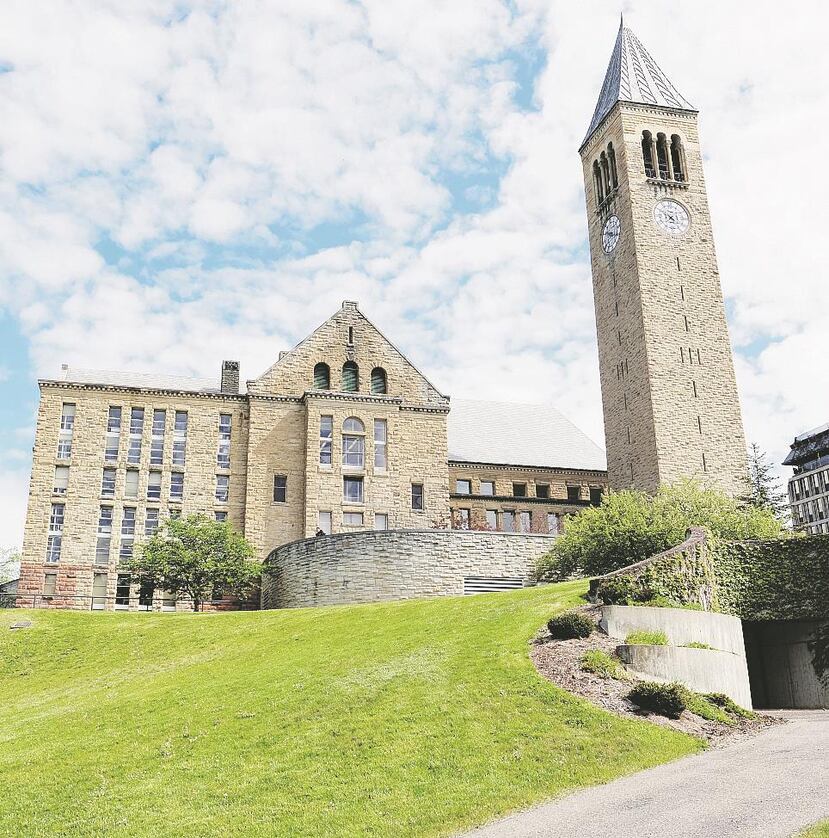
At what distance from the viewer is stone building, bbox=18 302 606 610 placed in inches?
2264

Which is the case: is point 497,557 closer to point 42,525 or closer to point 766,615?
point 766,615

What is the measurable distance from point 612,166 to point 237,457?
33.7 meters

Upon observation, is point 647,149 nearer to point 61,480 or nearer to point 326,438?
point 326,438

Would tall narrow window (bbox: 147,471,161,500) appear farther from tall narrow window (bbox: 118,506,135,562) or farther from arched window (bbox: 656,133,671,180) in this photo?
arched window (bbox: 656,133,671,180)

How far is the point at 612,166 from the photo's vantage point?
6831 cm

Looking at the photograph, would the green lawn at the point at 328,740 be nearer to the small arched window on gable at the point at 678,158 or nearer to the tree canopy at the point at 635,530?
the tree canopy at the point at 635,530

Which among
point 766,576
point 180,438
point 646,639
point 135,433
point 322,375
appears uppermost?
point 322,375

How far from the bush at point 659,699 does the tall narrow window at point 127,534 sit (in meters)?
42.2

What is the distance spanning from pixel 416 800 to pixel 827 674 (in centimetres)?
2088

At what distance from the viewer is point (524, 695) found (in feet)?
71.1

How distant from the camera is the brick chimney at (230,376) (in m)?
62.5

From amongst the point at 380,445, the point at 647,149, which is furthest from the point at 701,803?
the point at 647,149

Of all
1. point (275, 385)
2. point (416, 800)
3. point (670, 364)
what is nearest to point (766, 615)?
point (416, 800)

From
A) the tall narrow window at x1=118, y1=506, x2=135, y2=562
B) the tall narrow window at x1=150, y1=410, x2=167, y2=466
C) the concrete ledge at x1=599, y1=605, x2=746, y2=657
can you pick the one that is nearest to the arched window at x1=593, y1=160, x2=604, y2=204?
the tall narrow window at x1=150, y1=410, x2=167, y2=466
